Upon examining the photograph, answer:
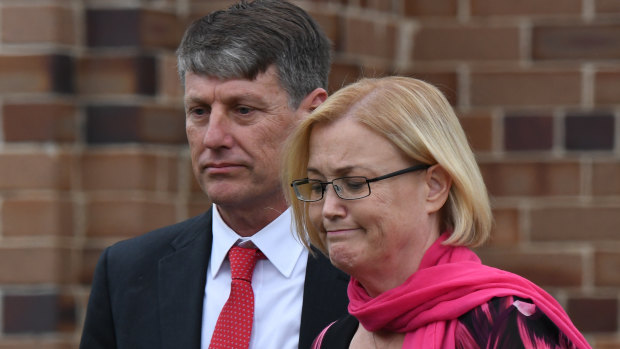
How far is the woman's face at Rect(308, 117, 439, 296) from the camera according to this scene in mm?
2426

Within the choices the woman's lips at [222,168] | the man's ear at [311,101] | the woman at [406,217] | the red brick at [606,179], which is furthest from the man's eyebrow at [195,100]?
the red brick at [606,179]

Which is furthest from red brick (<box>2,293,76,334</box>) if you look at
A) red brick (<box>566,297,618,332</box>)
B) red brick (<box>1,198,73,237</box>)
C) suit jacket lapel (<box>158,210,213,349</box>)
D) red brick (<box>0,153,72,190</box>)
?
red brick (<box>566,297,618,332</box>)

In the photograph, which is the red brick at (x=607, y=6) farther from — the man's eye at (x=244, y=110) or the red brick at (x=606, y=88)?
the man's eye at (x=244, y=110)

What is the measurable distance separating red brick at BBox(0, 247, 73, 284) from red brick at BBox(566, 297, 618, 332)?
2.07m

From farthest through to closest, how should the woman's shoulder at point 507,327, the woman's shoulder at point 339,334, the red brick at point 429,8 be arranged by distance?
the red brick at point 429,8
the woman's shoulder at point 339,334
the woman's shoulder at point 507,327

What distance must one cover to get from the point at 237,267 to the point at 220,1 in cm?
167

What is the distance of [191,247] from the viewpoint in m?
3.33

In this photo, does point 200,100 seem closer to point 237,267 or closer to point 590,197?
point 237,267

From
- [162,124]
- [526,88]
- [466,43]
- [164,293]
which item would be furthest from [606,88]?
[164,293]

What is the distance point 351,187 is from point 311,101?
0.90m

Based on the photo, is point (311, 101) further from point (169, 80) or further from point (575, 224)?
point (575, 224)

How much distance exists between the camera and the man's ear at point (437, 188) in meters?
2.46

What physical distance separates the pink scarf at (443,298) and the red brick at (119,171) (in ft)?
6.81

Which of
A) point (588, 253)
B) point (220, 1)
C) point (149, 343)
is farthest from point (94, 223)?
point (588, 253)
